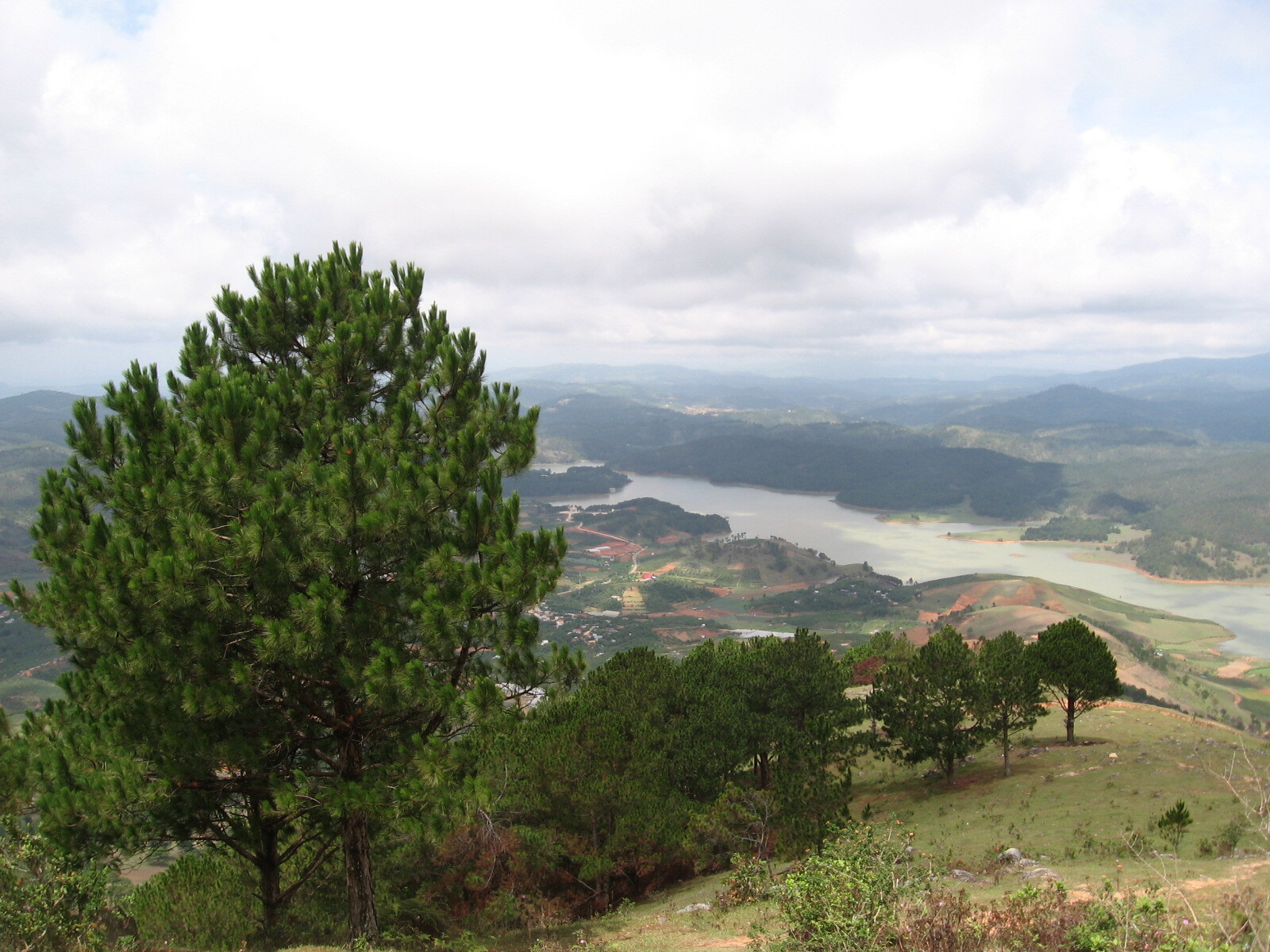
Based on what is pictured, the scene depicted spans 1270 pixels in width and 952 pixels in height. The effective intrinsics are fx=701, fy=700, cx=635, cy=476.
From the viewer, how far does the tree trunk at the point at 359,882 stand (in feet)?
31.3

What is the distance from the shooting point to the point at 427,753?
8.30 meters

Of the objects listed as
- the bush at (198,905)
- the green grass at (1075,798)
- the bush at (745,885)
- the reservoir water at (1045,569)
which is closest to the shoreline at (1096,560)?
the reservoir water at (1045,569)

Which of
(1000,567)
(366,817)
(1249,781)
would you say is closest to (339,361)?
(366,817)

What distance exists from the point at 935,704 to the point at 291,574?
859 inches

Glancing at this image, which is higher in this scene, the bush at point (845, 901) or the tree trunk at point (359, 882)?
the bush at point (845, 901)

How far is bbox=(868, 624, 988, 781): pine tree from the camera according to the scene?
22969 millimetres

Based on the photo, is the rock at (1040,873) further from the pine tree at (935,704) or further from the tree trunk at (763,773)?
the pine tree at (935,704)

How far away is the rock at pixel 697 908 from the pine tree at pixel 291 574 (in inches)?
223

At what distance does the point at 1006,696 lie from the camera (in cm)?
2305

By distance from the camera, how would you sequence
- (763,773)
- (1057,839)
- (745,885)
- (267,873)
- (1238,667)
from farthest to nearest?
(1238,667)
(763,773)
(1057,839)
(745,885)
(267,873)

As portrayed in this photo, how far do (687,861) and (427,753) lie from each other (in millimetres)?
14077

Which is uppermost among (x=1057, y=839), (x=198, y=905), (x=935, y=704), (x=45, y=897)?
(x=45, y=897)

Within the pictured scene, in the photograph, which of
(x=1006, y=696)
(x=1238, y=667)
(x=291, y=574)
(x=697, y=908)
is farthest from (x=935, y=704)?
(x=1238, y=667)

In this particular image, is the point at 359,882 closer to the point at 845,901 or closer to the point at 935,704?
the point at 845,901
